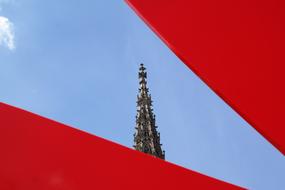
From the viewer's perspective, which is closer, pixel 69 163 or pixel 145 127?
pixel 69 163

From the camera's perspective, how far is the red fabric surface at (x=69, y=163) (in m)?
1.69

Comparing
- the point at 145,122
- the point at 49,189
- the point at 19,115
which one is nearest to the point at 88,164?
the point at 49,189

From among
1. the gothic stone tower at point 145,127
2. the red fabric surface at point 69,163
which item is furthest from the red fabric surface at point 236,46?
the gothic stone tower at point 145,127

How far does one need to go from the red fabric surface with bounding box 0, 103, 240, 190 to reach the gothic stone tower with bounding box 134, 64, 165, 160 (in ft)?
94.9

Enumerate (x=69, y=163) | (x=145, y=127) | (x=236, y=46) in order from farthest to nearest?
(x=145, y=127), (x=69, y=163), (x=236, y=46)

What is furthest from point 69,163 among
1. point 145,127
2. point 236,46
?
point 145,127

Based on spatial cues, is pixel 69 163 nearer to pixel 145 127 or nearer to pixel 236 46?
pixel 236 46

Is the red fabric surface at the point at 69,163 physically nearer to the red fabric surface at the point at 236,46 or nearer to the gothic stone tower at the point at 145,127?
the red fabric surface at the point at 236,46

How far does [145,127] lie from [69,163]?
33012 mm

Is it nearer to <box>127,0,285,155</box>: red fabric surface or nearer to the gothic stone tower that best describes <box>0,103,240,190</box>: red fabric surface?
<box>127,0,285,155</box>: red fabric surface

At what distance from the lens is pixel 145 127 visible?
34.7 meters

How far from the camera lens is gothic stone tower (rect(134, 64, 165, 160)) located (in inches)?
1249

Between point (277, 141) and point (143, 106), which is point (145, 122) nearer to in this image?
point (143, 106)

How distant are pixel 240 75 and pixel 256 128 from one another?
9.0 inches
